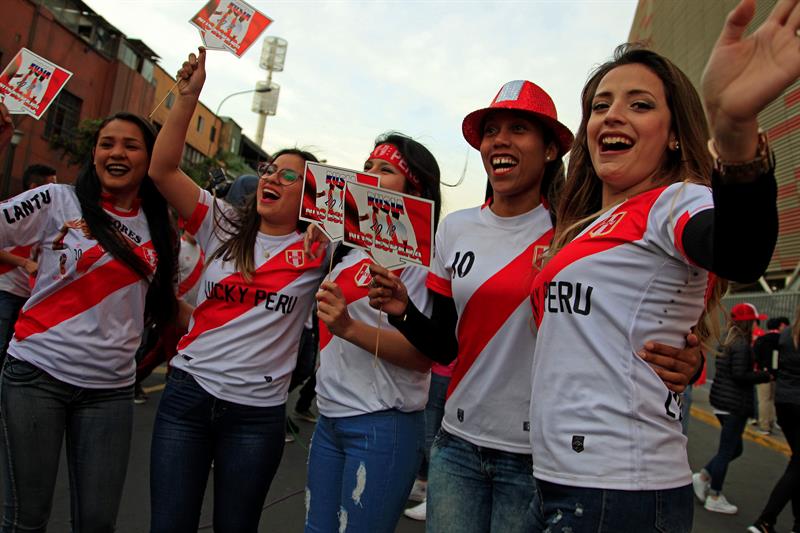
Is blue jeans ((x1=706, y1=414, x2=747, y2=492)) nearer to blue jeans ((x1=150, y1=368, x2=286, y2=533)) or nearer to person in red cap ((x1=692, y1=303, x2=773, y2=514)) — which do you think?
person in red cap ((x1=692, y1=303, x2=773, y2=514))

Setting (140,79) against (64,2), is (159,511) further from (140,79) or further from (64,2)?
(140,79)

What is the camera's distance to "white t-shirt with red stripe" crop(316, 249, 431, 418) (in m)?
2.38

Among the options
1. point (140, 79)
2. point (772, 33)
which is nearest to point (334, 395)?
point (772, 33)

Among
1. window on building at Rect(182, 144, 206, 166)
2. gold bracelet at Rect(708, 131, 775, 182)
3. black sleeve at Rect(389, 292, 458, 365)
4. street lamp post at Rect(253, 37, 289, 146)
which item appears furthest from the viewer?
street lamp post at Rect(253, 37, 289, 146)

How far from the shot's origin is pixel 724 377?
626 cm

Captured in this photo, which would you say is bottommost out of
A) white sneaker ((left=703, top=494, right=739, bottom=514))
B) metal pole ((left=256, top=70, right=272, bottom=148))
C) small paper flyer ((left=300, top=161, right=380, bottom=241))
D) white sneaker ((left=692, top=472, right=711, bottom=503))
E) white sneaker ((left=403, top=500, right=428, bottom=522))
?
white sneaker ((left=403, top=500, right=428, bottom=522))

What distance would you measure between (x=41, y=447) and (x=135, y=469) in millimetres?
2526

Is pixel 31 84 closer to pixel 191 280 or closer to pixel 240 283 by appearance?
pixel 191 280

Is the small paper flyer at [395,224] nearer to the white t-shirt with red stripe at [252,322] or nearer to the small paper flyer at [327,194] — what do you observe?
the small paper flyer at [327,194]

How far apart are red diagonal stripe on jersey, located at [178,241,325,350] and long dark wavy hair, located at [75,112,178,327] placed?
333mm

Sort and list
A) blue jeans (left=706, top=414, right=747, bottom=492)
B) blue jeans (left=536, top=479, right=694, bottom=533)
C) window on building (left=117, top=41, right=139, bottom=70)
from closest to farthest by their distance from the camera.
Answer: blue jeans (left=536, top=479, right=694, bottom=533) → blue jeans (left=706, top=414, right=747, bottom=492) → window on building (left=117, top=41, right=139, bottom=70)

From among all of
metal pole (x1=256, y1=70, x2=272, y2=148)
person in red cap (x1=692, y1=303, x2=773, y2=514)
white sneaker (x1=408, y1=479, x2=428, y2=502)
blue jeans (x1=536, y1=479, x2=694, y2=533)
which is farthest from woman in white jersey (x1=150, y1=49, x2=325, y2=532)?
metal pole (x1=256, y1=70, x2=272, y2=148)

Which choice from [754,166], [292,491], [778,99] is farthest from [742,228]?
[778,99]

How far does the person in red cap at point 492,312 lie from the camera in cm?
206
